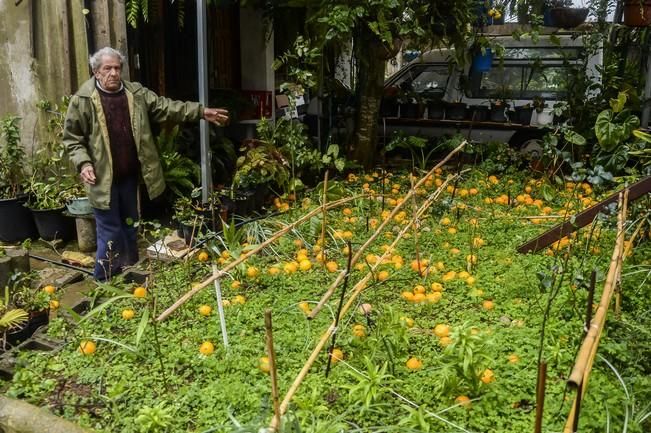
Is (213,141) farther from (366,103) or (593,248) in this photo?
(593,248)

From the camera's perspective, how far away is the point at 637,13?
7.13 meters

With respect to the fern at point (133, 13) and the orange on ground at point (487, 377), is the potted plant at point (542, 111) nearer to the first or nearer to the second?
the fern at point (133, 13)

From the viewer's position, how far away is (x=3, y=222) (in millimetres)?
5887

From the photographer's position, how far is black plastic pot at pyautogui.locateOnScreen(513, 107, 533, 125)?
859 cm

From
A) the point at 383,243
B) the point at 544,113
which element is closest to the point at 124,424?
the point at 383,243

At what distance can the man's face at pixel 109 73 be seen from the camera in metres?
4.36

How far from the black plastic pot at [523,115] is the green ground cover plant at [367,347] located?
14.3 ft

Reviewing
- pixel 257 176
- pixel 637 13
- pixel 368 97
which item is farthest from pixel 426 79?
pixel 257 176

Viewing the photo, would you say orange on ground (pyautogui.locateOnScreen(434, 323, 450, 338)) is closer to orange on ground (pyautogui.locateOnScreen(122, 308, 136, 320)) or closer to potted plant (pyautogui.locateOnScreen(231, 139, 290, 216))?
orange on ground (pyautogui.locateOnScreen(122, 308, 136, 320))

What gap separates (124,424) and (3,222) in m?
4.00

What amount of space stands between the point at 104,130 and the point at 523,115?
20.2ft

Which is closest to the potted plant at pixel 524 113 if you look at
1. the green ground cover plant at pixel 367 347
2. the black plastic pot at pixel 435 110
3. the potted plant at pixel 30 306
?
the black plastic pot at pixel 435 110

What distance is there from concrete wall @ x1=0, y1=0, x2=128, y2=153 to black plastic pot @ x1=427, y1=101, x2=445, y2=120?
5.11 meters

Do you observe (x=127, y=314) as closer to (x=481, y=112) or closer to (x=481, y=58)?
(x=481, y=58)
